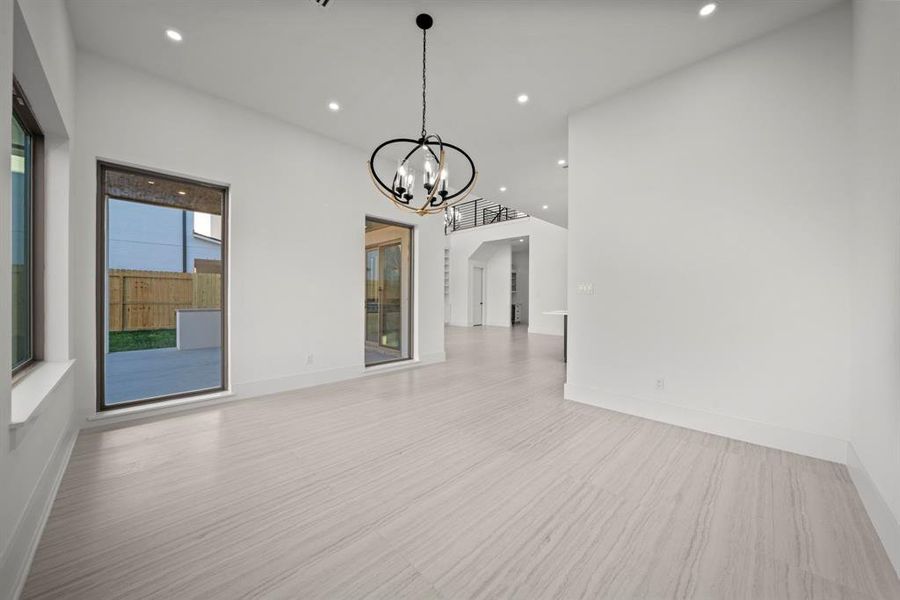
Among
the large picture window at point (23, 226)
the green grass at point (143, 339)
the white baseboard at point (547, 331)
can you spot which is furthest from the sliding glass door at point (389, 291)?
the white baseboard at point (547, 331)

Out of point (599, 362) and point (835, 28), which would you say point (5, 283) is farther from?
point (835, 28)

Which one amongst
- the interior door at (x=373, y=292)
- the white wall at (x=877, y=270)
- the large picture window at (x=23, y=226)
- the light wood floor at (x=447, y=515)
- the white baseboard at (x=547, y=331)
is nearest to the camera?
the light wood floor at (x=447, y=515)

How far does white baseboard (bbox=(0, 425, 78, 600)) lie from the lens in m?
1.32

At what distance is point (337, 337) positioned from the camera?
15.8 feet

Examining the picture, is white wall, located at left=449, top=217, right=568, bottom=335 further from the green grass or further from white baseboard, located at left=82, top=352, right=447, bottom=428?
the green grass

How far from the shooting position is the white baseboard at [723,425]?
2578 mm

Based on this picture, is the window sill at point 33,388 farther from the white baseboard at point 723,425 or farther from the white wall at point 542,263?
the white wall at point 542,263

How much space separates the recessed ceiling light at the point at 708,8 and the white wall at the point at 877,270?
83 centimetres

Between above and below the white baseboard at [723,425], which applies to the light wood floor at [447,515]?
below

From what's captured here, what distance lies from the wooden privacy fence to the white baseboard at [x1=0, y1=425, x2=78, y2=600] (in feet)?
11.5

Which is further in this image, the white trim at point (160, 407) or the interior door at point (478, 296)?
the interior door at point (478, 296)

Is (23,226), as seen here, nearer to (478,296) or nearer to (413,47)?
(413,47)

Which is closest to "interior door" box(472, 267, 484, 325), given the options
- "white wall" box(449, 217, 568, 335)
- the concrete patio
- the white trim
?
"white wall" box(449, 217, 568, 335)

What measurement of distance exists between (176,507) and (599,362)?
3.68m
